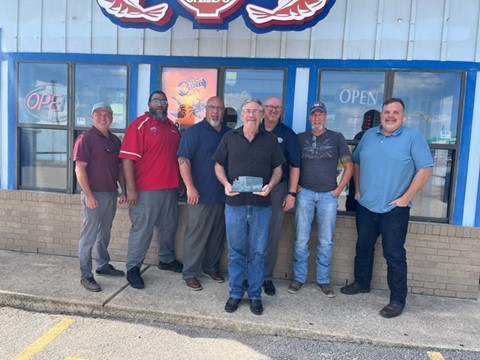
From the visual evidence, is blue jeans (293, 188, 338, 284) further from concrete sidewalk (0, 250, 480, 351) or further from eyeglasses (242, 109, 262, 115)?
eyeglasses (242, 109, 262, 115)

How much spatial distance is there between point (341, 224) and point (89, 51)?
3.70 metres

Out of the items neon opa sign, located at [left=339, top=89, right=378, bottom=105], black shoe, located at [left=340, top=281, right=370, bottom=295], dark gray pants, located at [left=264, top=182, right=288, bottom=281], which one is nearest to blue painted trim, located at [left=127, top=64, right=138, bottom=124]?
dark gray pants, located at [left=264, top=182, right=288, bottom=281]

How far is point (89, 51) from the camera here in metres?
4.78

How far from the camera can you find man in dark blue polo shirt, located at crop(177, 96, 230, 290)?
3861mm

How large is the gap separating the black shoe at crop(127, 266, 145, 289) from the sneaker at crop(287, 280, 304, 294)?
5.08 feet

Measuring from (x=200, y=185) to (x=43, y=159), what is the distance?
98.9 inches

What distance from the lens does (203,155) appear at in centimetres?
389

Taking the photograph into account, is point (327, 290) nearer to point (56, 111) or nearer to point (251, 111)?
point (251, 111)

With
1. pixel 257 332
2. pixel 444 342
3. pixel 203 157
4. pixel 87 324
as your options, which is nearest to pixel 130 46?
pixel 203 157

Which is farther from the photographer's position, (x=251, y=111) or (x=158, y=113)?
(x=158, y=113)

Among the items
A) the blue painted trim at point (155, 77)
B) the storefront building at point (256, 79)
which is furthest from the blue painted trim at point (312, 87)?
the blue painted trim at point (155, 77)

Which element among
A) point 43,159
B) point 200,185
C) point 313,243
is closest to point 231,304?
point 200,185

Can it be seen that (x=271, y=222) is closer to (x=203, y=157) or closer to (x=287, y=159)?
(x=287, y=159)

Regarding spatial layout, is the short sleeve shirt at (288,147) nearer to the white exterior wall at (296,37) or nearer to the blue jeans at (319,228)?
the blue jeans at (319,228)
